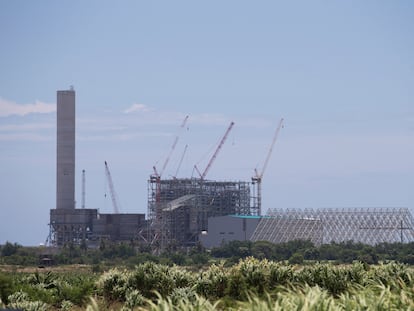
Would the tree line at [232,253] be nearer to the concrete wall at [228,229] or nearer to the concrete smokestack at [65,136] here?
the concrete wall at [228,229]

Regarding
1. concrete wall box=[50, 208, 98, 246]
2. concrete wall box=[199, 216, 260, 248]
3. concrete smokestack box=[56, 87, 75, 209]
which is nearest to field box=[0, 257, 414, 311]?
concrete smokestack box=[56, 87, 75, 209]

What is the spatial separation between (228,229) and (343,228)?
2383 centimetres

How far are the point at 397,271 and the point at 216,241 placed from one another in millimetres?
151623

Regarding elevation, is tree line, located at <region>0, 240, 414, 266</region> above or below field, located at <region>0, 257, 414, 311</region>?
above

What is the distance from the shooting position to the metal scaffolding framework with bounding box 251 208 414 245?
189 m

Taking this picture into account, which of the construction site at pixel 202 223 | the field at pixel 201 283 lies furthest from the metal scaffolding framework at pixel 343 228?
the field at pixel 201 283

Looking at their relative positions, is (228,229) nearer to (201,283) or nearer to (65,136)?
(65,136)

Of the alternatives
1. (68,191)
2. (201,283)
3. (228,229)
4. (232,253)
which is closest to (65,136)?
(68,191)

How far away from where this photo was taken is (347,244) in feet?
595

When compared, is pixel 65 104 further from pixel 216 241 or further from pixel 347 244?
pixel 347 244

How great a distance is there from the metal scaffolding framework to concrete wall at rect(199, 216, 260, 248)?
1626 mm

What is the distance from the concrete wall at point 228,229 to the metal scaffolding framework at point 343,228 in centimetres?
163

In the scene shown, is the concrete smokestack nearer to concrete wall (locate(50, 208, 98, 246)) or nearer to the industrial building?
the industrial building

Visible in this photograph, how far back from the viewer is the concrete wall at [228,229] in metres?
191
